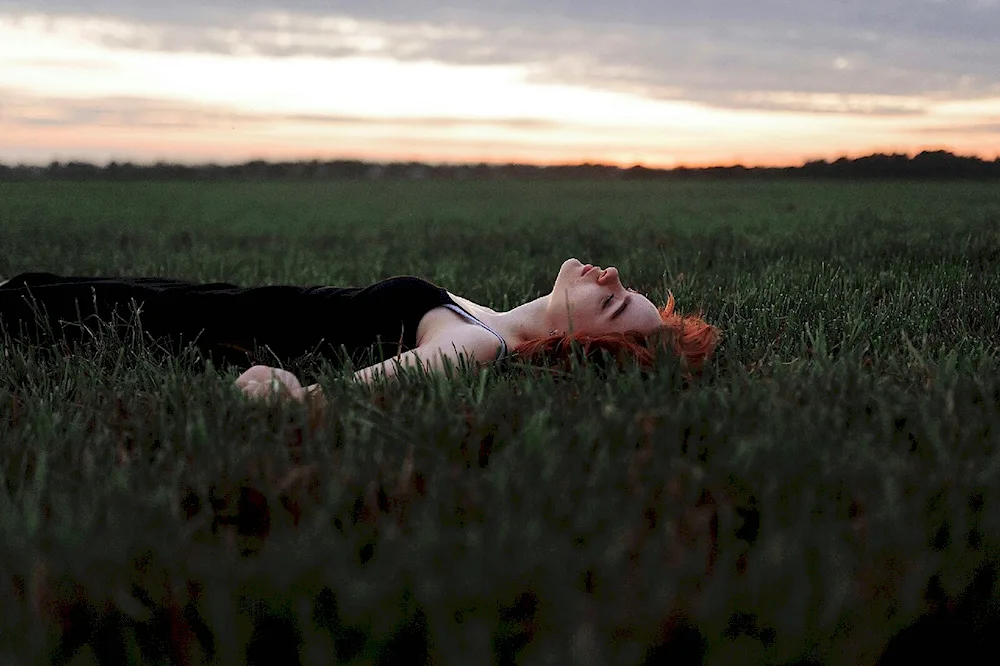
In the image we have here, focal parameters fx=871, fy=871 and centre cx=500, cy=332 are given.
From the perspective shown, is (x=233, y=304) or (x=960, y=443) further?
(x=233, y=304)

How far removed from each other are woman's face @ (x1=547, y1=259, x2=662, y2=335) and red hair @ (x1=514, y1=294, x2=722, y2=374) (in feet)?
0.17

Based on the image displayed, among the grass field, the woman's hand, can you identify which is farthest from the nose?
the woman's hand

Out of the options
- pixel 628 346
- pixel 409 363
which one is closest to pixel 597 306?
pixel 628 346

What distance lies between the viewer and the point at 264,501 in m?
1.76

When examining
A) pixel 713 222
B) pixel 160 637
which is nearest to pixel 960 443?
pixel 160 637

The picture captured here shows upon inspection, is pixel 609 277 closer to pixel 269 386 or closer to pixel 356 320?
pixel 356 320

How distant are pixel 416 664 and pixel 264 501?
54 centimetres

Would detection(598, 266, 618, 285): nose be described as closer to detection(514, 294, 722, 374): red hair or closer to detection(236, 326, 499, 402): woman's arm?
detection(514, 294, 722, 374): red hair

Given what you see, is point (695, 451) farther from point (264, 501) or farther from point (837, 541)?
point (264, 501)

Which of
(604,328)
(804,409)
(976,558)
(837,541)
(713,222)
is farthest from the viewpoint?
(713,222)

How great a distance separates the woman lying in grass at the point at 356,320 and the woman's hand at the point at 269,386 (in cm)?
3

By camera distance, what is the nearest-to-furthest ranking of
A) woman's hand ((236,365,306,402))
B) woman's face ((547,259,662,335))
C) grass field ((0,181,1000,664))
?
grass field ((0,181,1000,664)), woman's hand ((236,365,306,402)), woman's face ((547,259,662,335))

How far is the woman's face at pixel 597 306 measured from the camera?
3152 millimetres

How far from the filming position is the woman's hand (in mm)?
2355
